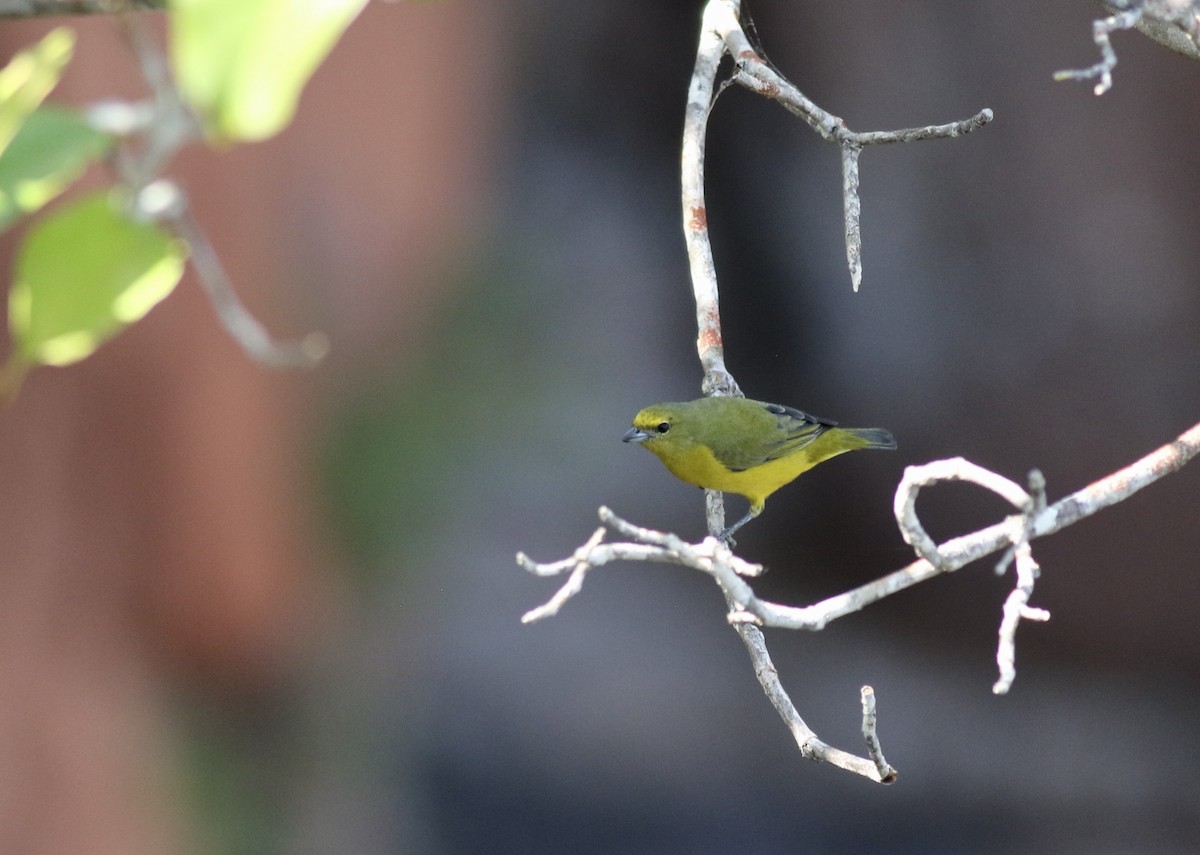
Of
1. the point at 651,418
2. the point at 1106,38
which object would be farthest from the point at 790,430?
the point at 1106,38

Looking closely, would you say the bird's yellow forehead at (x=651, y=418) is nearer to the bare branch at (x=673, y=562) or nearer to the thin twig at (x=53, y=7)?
the bare branch at (x=673, y=562)

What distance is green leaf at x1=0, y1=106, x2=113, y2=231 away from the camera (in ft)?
2.15

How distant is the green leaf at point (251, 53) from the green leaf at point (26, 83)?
0.68 feet

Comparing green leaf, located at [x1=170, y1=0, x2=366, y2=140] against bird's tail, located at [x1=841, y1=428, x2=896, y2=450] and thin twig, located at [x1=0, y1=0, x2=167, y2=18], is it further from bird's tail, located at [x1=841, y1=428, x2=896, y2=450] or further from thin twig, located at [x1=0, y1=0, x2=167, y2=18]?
bird's tail, located at [x1=841, y1=428, x2=896, y2=450]

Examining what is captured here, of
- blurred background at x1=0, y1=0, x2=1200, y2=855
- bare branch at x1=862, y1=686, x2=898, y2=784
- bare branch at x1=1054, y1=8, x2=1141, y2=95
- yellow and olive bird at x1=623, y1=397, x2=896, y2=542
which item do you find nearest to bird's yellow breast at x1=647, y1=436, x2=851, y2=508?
yellow and olive bird at x1=623, y1=397, x2=896, y2=542

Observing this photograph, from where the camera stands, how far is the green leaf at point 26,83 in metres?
0.68

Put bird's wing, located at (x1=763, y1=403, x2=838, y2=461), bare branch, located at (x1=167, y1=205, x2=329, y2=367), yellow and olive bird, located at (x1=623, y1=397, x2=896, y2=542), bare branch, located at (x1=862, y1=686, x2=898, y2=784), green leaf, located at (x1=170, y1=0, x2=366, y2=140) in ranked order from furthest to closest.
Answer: bird's wing, located at (x1=763, y1=403, x2=838, y2=461), yellow and olive bird, located at (x1=623, y1=397, x2=896, y2=542), bare branch, located at (x1=862, y1=686, x2=898, y2=784), bare branch, located at (x1=167, y1=205, x2=329, y2=367), green leaf, located at (x1=170, y1=0, x2=366, y2=140)

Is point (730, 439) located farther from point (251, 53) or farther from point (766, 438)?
point (251, 53)

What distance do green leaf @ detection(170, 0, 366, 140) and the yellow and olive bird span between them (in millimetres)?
2596

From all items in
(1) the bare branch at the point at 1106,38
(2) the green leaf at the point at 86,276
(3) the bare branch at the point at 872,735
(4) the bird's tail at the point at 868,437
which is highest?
(4) the bird's tail at the point at 868,437

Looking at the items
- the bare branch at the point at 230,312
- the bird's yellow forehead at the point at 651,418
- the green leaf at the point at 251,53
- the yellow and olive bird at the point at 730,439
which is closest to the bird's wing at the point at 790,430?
the yellow and olive bird at the point at 730,439

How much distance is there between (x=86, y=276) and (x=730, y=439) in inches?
102

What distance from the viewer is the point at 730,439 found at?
3209 millimetres

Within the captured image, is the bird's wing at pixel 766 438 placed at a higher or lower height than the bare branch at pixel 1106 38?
higher
